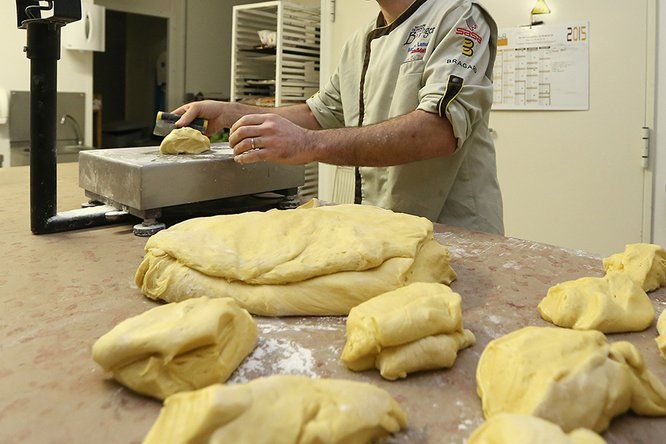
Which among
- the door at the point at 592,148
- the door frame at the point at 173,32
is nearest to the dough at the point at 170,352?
the door at the point at 592,148

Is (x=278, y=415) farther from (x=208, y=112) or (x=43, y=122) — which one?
(x=208, y=112)

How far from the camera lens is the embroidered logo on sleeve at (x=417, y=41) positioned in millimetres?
1608

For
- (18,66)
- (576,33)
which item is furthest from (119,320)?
(18,66)

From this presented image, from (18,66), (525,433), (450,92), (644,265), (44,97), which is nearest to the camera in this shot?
(525,433)

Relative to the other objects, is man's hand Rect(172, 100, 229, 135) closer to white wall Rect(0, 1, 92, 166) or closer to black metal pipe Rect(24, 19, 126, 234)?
black metal pipe Rect(24, 19, 126, 234)

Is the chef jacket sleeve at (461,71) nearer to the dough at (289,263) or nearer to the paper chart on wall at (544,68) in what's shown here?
the dough at (289,263)

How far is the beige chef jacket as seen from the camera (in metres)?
1.49

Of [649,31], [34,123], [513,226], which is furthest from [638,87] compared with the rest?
[34,123]

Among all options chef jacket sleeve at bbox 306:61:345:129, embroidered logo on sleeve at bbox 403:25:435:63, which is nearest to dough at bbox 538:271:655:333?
embroidered logo on sleeve at bbox 403:25:435:63

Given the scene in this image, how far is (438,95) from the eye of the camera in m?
1.45

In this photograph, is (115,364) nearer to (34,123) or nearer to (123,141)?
(34,123)

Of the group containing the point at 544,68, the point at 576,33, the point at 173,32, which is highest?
the point at 173,32

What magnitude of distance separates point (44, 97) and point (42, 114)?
0.04 metres

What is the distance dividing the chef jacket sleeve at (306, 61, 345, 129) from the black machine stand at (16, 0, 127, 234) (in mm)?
969
